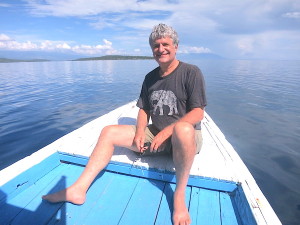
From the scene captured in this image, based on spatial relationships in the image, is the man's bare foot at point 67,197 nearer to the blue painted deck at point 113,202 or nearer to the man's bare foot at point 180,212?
the blue painted deck at point 113,202

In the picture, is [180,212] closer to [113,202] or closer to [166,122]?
[113,202]

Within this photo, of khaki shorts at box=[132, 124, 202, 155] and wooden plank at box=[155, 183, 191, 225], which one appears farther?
khaki shorts at box=[132, 124, 202, 155]

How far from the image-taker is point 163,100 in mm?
2676

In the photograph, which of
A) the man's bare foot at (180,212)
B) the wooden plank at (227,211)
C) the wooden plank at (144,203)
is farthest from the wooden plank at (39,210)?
the wooden plank at (227,211)

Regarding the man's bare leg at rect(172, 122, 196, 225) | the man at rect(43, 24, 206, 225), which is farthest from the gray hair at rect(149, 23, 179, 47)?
the man's bare leg at rect(172, 122, 196, 225)

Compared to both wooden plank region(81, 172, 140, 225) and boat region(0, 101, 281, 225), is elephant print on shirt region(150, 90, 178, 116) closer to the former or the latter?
boat region(0, 101, 281, 225)

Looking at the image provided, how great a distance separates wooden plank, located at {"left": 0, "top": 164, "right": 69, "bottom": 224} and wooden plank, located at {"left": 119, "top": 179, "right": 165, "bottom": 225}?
3.55 feet

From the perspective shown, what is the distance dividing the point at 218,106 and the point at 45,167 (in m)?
9.75

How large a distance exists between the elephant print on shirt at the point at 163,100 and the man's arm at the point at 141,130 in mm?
205

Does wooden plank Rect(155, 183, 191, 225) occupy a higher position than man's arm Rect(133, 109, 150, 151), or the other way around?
man's arm Rect(133, 109, 150, 151)

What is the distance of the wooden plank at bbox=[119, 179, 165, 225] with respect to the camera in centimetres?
209

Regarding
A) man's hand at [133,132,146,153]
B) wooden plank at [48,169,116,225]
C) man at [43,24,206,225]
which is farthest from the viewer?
man's hand at [133,132,146,153]

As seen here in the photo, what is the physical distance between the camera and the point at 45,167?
9.15 ft

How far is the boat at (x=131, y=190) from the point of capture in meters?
2.08
